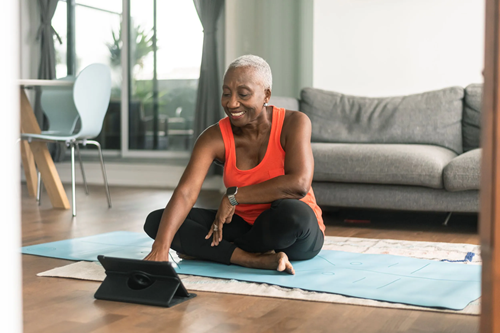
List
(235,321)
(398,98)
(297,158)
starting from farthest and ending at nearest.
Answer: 1. (398,98)
2. (297,158)
3. (235,321)

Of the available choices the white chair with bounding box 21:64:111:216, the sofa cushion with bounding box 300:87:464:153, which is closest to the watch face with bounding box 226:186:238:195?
the white chair with bounding box 21:64:111:216

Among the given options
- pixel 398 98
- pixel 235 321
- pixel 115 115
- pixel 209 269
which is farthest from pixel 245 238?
pixel 115 115

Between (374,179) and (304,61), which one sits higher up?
(304,61)

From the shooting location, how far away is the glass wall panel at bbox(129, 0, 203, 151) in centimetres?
574

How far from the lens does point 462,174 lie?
9.89 ft

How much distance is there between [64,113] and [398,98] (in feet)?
8.44

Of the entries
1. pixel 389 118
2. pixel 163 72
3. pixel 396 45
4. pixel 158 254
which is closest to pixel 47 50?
pixel 163 72

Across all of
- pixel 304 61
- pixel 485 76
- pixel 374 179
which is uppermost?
pixel 304 61

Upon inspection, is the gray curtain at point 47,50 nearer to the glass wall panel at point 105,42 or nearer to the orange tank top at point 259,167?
the glass wall panel at point 105,42

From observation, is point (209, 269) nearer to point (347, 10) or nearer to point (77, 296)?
point (77, 296)

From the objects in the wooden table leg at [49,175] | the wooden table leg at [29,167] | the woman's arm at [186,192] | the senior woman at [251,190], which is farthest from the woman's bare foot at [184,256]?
the wooden table leg at [29,167]

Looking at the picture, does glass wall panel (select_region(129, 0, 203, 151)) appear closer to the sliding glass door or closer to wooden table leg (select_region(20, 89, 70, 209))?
the sliding glass door

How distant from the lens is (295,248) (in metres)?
2.14

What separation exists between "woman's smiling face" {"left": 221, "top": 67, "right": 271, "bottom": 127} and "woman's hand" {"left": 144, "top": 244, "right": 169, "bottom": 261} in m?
0.53
